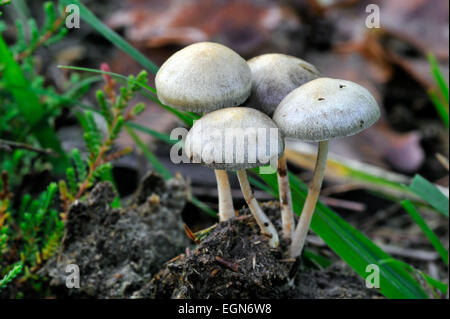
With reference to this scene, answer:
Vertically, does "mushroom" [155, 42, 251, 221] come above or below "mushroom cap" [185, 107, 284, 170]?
above

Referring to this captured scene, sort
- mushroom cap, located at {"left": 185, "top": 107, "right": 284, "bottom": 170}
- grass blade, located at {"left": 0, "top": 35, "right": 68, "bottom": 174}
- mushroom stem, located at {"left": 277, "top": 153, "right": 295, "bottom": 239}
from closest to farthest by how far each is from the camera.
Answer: mushroom cap, located at {"left": 185, "top": 107, "right": 284, "bottom": 170} < mushroom stem, located at {"left": 277, "top": 153, "right": 295, "bottom": 239} < grass blade, located at {"left": 0, "top": 35, "right": 68, "bottom": 174}

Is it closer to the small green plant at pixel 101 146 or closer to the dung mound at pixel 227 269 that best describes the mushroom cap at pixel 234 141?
the dung mound at pixel 227 269

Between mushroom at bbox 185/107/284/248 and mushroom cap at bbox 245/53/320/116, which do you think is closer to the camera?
mushroom at bbox 185/107/284/248

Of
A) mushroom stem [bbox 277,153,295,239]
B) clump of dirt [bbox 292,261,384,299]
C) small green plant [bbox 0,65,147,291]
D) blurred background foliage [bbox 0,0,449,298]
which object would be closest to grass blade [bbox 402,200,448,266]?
blurred background foliage [bbox 0,0,449,298]

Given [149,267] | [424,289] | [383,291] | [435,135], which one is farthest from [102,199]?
[435,135]

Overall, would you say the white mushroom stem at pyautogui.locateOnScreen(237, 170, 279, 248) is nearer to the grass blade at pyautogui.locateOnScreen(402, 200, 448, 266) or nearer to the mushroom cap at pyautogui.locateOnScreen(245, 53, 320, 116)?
the mushroom cap at pyautogui.locateOnScreen(245, 53, 320, 116)

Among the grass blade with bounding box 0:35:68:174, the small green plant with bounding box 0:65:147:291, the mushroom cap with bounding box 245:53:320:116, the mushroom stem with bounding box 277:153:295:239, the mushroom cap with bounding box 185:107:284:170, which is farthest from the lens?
the grass blade with bounding box 0:35:68:174
